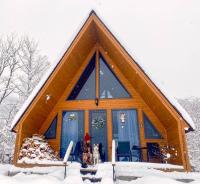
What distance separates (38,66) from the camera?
2105 centimetres

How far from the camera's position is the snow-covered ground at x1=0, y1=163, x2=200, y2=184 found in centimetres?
630

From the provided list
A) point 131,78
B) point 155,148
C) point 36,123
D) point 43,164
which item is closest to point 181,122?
point 155,148

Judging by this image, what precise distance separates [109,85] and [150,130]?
9.52ft

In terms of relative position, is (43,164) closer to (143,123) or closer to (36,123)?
(36,123)

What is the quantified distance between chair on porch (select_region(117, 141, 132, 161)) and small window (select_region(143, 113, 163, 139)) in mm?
959

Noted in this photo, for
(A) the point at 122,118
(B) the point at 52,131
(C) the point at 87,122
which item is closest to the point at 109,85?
(A) the point at 122,118

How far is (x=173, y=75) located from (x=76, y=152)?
16890cm

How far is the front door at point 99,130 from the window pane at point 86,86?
0.93 meters

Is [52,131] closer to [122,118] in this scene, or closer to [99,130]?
[99,130]

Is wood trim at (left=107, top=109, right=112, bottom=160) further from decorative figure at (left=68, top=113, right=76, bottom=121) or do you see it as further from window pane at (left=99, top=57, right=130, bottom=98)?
decorative figure at (left=68, top=113, right=76, bottom=121)

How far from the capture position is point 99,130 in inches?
424

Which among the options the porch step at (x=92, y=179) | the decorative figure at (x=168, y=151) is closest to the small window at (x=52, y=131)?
the porch step at (x=92, y=179)

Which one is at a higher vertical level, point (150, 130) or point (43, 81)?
point (43, 81)

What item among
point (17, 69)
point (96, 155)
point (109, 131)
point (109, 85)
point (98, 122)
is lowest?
point (96, 155)
